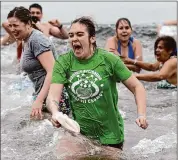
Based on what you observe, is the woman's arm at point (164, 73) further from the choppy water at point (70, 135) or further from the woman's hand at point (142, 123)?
the woman's hand at point (142, 123)

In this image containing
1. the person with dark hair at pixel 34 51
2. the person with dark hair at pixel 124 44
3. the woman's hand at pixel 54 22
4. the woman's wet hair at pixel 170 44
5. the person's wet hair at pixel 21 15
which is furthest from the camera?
the woman's hand at pixel 54 22

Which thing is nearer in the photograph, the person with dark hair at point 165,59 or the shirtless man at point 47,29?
the person with dark hair at point 165,59

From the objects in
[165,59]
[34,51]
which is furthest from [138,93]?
[165,59]

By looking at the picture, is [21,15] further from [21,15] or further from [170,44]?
[170,44]

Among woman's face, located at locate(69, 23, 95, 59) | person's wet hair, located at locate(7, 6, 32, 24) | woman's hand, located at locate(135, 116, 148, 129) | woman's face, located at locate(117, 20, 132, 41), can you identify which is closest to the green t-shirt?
woman's face, located at locate(69, 23, 95, 59)

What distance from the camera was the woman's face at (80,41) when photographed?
4590mm

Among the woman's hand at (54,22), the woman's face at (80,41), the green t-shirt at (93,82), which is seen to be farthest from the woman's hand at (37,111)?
the woman's hand at (54,22)

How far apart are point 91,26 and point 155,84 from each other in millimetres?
5709

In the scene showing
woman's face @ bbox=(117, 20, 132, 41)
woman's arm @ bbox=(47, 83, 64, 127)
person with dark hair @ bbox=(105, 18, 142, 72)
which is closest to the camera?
woman's arm @ bbox=(47, 83, 64, 127)

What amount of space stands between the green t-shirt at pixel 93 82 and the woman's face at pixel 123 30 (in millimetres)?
5137

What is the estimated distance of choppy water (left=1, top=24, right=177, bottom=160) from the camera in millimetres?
5484

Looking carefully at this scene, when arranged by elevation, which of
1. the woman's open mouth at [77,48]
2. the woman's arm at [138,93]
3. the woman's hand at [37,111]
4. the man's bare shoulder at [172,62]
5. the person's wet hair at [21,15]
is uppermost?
the person's wet hair at [21,15]

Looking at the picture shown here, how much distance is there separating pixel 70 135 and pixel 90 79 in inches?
28.2

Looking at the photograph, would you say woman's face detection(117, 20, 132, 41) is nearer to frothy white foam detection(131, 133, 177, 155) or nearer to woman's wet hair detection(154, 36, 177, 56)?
woman's wet hair detection(154, 36, 177, 56)
